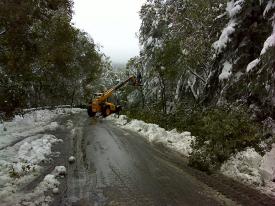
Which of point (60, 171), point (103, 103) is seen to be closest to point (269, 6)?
point (60, 171)

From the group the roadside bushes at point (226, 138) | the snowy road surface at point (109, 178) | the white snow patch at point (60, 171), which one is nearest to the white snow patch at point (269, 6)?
the roadside bushes at point (226, 138)

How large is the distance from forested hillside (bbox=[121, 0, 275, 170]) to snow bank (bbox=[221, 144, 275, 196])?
1.56 feet

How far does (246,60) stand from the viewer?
15656mm

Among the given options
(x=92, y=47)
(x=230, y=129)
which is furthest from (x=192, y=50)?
(x=92, y=47)

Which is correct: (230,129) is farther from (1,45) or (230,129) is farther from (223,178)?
(1,45)

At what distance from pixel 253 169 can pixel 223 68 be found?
7950mm

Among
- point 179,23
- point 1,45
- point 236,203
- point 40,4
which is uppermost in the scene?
point 179,23

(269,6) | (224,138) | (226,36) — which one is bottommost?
(224,138)

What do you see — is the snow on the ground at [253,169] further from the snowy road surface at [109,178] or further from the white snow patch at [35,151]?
the white snow patch at [35,151]

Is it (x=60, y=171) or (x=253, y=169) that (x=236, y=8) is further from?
(x=60, y=171)

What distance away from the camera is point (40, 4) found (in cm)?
1409

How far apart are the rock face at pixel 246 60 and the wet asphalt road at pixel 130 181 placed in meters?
3.81

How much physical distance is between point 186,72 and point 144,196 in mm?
22281

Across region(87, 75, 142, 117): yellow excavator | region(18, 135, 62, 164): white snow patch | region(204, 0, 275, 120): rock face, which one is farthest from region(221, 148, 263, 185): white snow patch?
region(87, 75, 142, 117): yellow excavator
